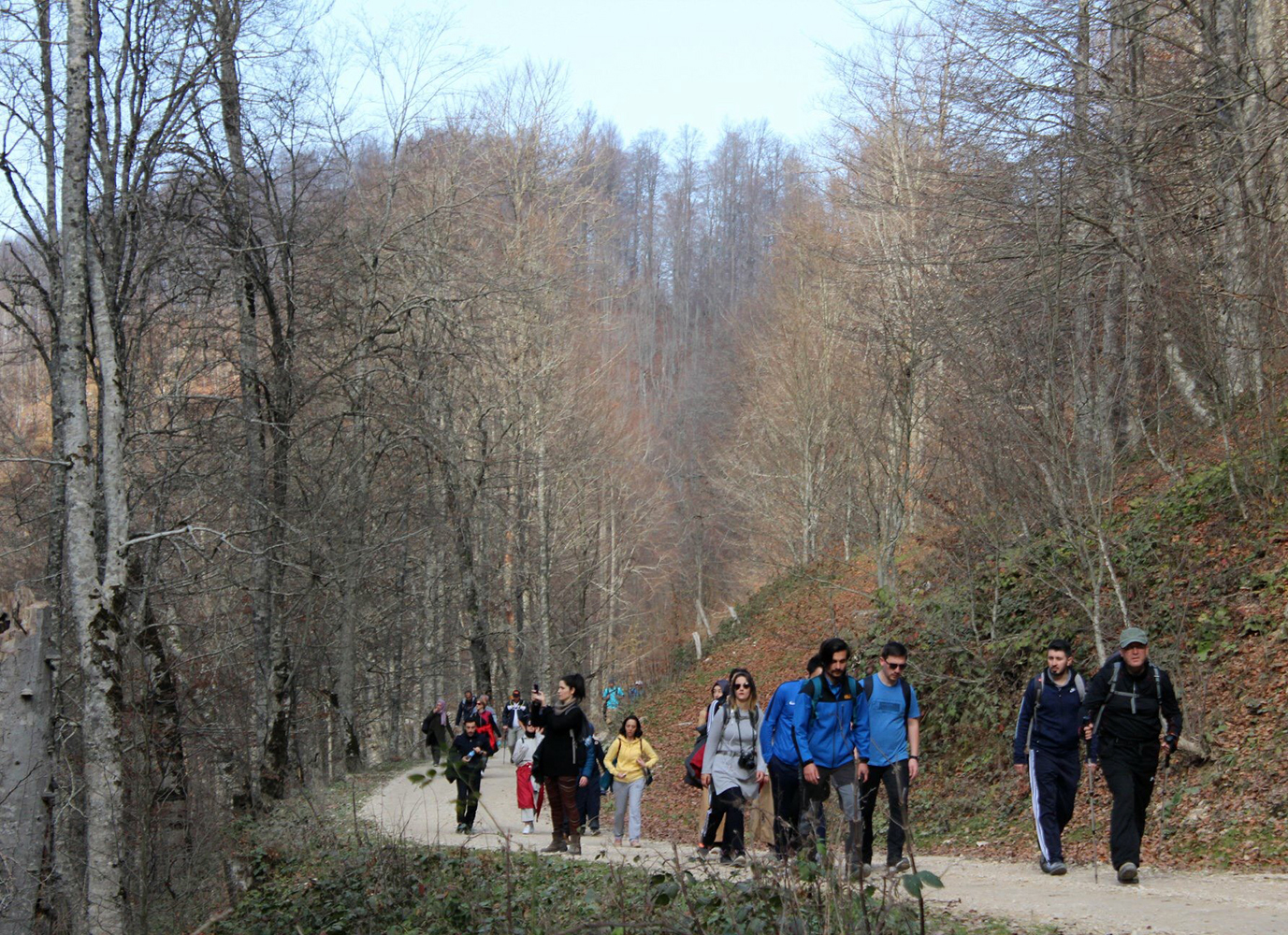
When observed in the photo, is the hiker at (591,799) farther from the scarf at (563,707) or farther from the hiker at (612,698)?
the hiker at (612,698)

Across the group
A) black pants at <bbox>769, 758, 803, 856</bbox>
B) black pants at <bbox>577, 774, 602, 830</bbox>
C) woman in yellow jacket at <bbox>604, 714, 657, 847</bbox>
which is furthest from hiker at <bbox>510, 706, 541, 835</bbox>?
black pants at <bbox>769, 758, 803, 856</bbox>

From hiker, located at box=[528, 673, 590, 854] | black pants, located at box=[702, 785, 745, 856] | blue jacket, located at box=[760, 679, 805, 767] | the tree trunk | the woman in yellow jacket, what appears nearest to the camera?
the tree trunk

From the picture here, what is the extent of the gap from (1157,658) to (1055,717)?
360cm

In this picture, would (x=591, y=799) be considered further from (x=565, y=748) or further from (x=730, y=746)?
(x=730, y=746)

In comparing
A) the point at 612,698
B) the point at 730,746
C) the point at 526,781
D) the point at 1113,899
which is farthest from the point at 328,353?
the point at 612,698

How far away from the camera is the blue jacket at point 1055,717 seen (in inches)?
333

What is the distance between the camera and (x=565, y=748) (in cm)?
1130

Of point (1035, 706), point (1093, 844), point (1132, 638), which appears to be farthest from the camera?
point (1093, 844)

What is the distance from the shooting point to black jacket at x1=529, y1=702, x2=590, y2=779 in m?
11.3

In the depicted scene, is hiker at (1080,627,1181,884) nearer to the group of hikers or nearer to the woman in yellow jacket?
the group of hikers

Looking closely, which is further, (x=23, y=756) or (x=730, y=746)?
(x=730, y=746)

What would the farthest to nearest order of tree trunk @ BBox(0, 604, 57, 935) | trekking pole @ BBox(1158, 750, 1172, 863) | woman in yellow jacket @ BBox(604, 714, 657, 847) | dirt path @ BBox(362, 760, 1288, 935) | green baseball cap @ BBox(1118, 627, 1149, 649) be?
woman in yellow jacket @ BBox(604, 714, 657, 847)
trekking pole @ BBox(1158, 750, 1172, 863)
green baseball cap @ BBox(1118, 627, 1149, 649)
tree trunk @ BBox(0, 604, 57, 935)
dirt path @ BBox(362, 760, 1288, 935)

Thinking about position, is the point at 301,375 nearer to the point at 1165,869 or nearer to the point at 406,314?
the point at 406,314

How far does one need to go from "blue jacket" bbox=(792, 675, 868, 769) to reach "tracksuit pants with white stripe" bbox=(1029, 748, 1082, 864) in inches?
59.3
